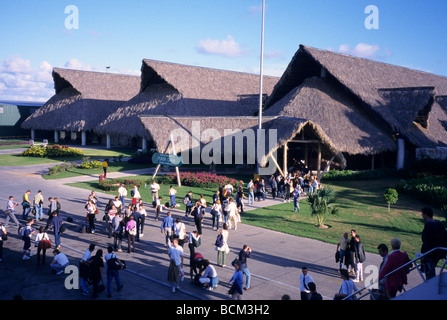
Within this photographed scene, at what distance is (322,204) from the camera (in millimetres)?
17797

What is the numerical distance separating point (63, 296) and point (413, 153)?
30.5m

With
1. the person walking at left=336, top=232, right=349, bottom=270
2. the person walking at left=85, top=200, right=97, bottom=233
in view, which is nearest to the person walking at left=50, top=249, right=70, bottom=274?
the person walking at left=85, top=200, right=97, bottom=233

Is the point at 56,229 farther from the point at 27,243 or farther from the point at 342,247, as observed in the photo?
the point at 342,247

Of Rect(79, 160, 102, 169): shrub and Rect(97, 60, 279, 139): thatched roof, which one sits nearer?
Rect(79, 160, 102, 169): shrub

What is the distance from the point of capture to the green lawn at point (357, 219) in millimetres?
16594

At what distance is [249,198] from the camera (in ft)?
73.5

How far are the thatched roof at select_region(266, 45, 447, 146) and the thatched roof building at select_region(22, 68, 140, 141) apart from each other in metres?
24.5

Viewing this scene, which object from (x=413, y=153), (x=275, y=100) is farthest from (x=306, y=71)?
(x=413, y=153)

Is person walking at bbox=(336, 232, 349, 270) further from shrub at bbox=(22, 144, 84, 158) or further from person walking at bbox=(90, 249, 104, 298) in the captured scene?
shrub at bbox=(22, 144, 84, 158)

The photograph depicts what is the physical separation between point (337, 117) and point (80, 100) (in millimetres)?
35046

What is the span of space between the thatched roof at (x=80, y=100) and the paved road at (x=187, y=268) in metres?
33.6

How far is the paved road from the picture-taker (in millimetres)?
10906

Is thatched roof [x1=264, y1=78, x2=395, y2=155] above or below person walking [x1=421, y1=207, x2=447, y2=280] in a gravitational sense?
above

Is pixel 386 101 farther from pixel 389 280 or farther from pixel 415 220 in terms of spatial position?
pixel 389 280
